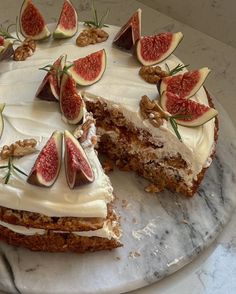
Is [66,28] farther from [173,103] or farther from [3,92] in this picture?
[173,103]

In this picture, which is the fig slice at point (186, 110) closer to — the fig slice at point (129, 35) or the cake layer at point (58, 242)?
the fig slice at point (129, 35)

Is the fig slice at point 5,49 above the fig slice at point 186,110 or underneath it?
underneath

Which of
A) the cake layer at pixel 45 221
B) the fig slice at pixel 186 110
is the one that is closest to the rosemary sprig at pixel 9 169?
the cake layer at pixel 45 221

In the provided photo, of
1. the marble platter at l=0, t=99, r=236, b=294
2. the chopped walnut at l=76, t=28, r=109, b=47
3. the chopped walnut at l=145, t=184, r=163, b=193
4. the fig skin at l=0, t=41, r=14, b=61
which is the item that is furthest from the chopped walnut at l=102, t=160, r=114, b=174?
the fig skin at l=0, t=41, r=14, b=61

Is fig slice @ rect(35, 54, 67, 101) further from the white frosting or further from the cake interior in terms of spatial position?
the cake interior

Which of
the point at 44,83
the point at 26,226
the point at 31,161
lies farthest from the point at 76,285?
the point at 44,83


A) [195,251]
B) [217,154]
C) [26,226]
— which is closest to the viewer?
[26,226]
